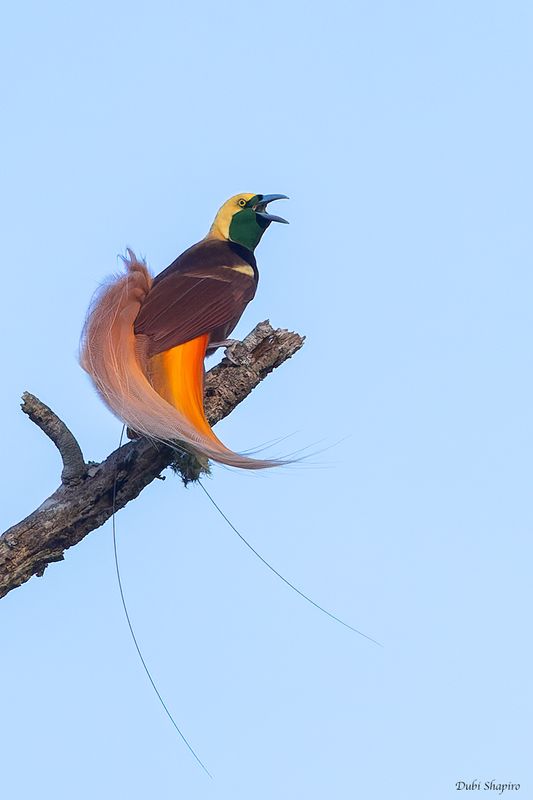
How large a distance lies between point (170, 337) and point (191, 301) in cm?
27

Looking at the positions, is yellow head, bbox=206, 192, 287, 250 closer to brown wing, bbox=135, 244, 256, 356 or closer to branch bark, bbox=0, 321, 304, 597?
brown wing, bbox=135, 244, 256, 356

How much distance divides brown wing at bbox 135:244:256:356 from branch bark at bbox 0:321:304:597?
0.39 metres

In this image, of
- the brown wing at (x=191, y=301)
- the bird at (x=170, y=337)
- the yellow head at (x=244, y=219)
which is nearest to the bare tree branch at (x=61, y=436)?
the bird at (x=170, y=337)

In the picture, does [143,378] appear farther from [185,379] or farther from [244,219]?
[244,219]

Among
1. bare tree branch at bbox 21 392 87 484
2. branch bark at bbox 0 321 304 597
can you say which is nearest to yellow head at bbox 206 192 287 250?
branch bark at bbox 0 321 304 597

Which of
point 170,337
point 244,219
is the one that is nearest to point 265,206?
point 244,219

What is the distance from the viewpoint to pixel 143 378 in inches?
158

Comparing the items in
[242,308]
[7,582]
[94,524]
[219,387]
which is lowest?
[7,582]

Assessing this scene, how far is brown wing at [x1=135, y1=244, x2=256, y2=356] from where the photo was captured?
4242mm

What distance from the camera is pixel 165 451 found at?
3740 millimetres

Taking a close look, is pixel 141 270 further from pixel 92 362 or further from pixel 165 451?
pixel 165 451

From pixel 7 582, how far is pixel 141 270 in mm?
1805

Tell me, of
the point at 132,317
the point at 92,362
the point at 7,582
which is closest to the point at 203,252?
the point at 132,317

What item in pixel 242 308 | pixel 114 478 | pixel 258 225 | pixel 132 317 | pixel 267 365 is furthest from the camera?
pixel 258 225
